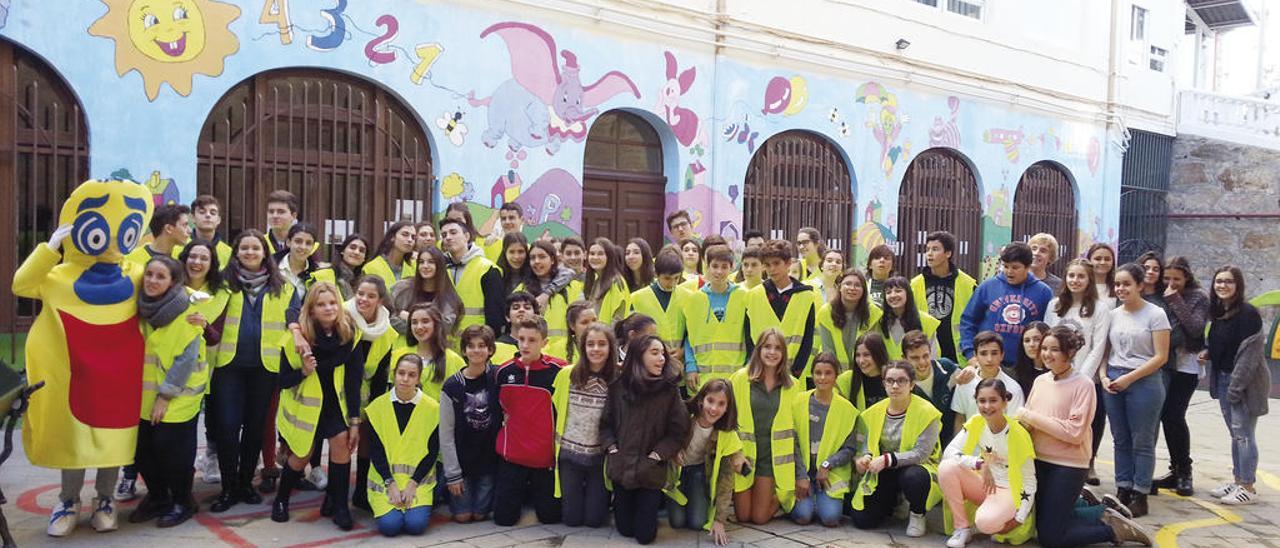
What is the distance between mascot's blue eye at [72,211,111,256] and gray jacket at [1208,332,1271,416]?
6306mm

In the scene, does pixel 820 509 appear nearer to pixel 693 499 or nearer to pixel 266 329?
pixel 693 499

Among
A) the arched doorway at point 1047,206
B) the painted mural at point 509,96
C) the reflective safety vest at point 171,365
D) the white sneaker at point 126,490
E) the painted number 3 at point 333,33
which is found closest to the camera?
the reflective safety vest at point 171,365

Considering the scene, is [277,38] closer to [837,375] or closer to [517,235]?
[517,235]

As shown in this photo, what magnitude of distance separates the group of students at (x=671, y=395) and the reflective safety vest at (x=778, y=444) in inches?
0.5

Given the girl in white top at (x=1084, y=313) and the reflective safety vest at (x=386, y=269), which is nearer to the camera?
the girl in white top at (x=1084, y=313)

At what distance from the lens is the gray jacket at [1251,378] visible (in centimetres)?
646

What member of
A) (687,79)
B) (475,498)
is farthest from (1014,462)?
(687,79)

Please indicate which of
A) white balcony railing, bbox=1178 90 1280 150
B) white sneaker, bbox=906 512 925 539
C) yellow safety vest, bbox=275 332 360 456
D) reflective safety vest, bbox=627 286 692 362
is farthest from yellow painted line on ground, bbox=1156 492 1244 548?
white balcony railing, bbox=1178 90 1280 150

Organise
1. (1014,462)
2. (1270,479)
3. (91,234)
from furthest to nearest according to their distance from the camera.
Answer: (1270,479)
(1014,462)
(91,234)

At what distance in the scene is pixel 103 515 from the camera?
5168 millimetres

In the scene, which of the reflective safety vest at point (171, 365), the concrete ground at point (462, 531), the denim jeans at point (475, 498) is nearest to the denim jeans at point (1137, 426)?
the concrete ground at point (462, 531)

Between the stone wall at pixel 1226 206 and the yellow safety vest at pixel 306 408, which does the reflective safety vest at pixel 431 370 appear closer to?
the yellow safety vest at pixel 306 408

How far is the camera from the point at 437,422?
5.62 meters

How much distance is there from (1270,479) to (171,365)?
705 cm
